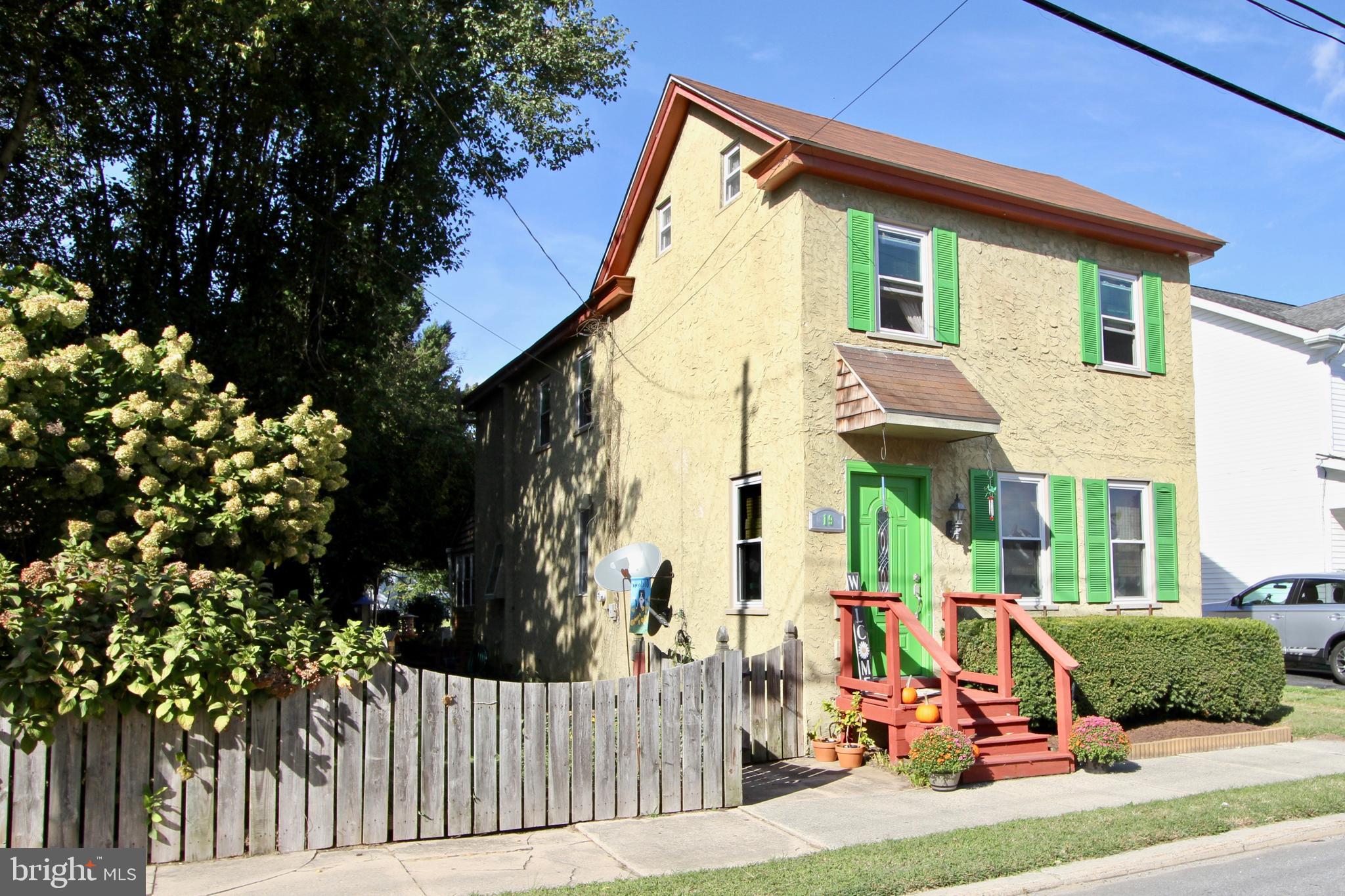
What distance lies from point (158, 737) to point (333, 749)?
1.04m

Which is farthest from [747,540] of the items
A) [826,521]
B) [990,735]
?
[990,735]

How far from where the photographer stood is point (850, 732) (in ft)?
31.8

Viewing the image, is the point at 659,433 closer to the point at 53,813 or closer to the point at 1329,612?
the point at 53,813

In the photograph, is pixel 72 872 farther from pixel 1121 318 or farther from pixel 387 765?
pixel 1121 318

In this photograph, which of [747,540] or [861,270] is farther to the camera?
[747,540]

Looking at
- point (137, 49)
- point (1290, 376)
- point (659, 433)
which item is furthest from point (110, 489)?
point (1290, 376)

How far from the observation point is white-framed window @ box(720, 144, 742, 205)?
12516 mm

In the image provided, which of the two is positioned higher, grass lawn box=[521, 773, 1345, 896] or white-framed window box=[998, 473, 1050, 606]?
white-framed window box=[998, 473, 1050, 606]

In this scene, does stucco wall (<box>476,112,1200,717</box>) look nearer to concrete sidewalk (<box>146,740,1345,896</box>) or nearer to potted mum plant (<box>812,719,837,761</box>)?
potted mum plant (<box>812,719,837,761</box>)

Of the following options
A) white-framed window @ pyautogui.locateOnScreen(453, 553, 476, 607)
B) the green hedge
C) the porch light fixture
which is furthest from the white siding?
white-framed window @ pyautogui.locateOnScreen(453, 553, 476, 607)

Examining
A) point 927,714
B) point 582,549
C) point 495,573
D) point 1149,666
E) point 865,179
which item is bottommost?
point 927,714

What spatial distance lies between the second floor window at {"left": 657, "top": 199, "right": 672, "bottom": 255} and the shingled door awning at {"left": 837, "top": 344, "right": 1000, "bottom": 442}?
468 cm

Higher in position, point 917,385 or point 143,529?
point 917,385

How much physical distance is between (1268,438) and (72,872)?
2249 centimetres
